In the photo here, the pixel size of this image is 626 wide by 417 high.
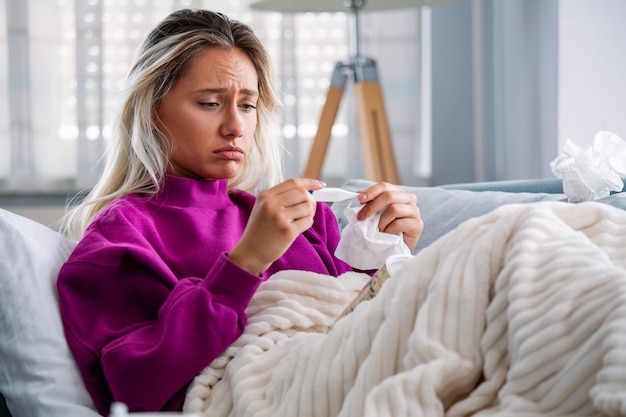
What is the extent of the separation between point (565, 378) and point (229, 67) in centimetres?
90

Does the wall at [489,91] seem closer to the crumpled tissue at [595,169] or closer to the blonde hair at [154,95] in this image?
the crumpled tissue at [595,169]

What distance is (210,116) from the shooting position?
1511mm

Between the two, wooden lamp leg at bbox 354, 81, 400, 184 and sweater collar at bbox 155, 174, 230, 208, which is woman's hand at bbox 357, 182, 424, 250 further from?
wooden lamp leg at bbox 354, 81, 400, 184

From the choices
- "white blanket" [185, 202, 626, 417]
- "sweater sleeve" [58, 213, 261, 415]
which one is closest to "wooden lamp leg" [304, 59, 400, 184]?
"sweater sleeve" [58, 213, 261, 415]

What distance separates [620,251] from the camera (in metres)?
0.99

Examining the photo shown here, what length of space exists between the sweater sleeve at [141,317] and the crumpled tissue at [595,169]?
61 cm

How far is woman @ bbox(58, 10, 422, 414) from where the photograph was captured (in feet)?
4.03

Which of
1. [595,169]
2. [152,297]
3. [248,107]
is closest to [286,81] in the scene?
[248,107]

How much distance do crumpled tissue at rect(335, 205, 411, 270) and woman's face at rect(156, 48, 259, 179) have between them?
8.7 inches

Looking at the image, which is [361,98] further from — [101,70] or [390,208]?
[390,208]

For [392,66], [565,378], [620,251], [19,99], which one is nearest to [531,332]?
[565,378]

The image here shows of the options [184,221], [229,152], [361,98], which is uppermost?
[361,98]

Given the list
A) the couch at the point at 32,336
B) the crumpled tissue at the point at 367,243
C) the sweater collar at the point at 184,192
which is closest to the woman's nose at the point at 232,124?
the sweater collar at the point at 184,192

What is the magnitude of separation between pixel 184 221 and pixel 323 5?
79.2 inches
